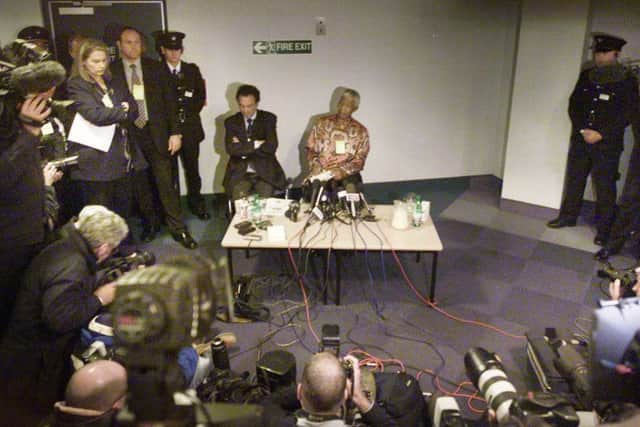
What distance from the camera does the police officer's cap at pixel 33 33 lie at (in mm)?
4340

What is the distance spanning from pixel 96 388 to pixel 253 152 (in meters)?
2.98

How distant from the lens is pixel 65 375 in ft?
7.82

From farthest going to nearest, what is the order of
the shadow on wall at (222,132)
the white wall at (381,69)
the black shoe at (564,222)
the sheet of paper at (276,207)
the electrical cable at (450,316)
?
the shadow on wall at (222,132) < the white wall at (381,69) < the black shoe at (564,222) < the sheet of paper at (276,207) < the electrical cable at (450,316)

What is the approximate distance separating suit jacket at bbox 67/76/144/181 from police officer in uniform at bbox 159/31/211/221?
0.74 meters

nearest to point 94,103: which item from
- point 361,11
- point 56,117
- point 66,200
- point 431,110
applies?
point 56,117

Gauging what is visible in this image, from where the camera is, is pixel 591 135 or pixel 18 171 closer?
pixel 18 171

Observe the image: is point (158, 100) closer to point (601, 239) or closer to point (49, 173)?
point (49, 173)

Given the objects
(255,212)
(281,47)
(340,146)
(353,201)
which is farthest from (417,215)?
(281,47)

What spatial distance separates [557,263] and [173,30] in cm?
362

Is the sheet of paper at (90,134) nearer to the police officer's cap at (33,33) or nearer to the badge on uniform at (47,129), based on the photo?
the badge on uniform at (47,129)

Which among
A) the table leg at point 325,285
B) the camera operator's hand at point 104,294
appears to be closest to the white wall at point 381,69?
the table leg at point 325,285

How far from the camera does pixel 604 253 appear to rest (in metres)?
4.16

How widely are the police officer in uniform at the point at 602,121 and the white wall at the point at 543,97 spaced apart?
0.63 feet

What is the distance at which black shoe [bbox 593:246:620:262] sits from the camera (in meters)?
4.15
